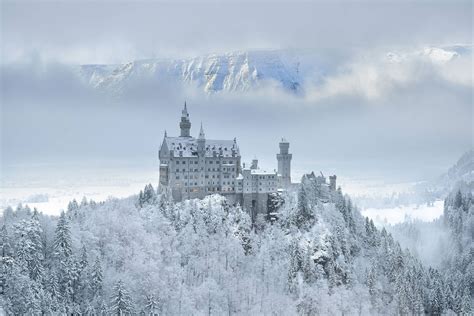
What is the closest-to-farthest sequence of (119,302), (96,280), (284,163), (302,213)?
1. (119,302)
2. (96,280)
3. (302,213)
4. (284,163)

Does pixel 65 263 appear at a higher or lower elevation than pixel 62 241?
lower

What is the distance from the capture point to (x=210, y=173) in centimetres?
16938

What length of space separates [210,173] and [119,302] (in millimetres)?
61852

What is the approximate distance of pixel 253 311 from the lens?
481 ft

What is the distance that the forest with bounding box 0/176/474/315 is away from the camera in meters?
Result: 118

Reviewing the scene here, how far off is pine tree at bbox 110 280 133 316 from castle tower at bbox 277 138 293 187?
76.4 m

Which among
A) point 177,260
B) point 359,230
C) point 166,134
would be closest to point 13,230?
point 177,260

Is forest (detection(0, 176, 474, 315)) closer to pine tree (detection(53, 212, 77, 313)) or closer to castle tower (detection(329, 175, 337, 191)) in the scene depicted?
pine tree (detection(53, 212, 77, 313))

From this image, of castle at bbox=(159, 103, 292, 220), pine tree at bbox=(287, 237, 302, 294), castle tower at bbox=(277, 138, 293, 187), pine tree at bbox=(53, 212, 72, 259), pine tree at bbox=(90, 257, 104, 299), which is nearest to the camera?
pine tree at bbox=(53, 212, 72, 259)

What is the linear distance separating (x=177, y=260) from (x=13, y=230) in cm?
4409

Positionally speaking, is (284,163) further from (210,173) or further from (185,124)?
(185,124)

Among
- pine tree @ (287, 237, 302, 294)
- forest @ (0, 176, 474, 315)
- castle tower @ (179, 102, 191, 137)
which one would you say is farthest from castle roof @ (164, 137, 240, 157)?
pine tree @ (287, 237, 302, 294)

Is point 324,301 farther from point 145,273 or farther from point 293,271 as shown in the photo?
point 145,273

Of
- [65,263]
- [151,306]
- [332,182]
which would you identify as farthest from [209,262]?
[332,182]
